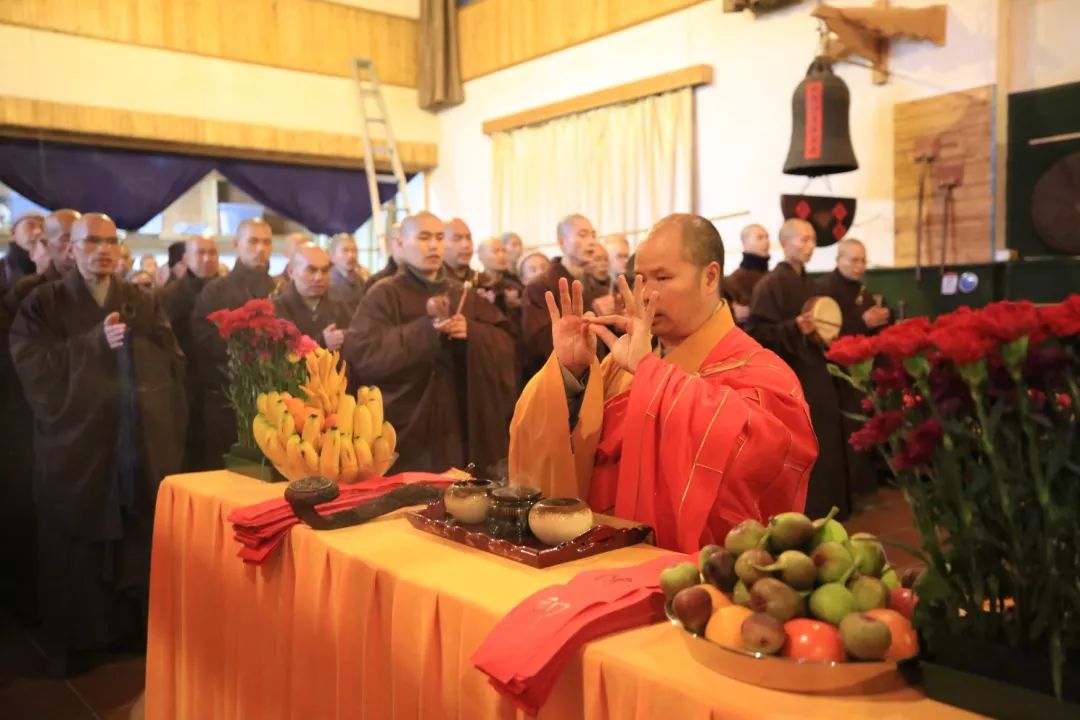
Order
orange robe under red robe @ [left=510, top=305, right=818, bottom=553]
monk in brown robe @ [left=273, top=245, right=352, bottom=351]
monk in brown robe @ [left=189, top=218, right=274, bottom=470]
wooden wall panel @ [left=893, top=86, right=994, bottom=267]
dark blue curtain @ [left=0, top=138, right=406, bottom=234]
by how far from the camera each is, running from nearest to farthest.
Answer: orange robe under red robe @ [left=510, top=305, right=818, bottom=553]
monk in brown robe @ [left=189, top=218, right=274, bottom=470]
monk in brown robe @ [left=273, top=245, right=352, bottom=351]
wooden wall panel @ [left=893, top=86, right=994, bottom=267]
dark blue curtain @ [left=0, top=138, right=406, bottom=234]

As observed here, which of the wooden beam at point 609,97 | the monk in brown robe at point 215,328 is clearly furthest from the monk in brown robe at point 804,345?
the monk in brown robe at point 215,328

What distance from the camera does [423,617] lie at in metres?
1.45

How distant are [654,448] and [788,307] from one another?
3.62 metres

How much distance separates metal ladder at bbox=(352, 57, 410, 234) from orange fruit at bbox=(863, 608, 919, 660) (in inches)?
295

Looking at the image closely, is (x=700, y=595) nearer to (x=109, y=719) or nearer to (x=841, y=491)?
(x=109, y=719)

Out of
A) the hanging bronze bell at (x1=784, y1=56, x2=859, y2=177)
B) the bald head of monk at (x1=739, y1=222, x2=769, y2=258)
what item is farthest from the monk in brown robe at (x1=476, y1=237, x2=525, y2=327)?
the hanging bronze bell at (x1=784, y1=56, x2=859, y2=177)

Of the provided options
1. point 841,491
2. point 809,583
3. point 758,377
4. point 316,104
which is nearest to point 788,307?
point 841,491

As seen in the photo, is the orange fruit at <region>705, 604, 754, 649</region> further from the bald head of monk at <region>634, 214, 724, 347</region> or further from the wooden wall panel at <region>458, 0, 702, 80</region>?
the wooden wall panel at <region>458, 0, 702, 80</region>

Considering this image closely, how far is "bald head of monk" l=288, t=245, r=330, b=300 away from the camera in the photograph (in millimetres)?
4691

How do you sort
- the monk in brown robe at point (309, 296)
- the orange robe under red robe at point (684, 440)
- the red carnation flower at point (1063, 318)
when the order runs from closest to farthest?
the red carnation flower at point (1063, 318), the orange robe under red robe at point (684, 440), the monk in brown robe at point (309, 296)

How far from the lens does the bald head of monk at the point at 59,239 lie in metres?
3.84

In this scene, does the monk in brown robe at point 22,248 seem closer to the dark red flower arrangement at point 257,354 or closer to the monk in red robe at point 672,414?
the dark red flower arrangement at point 257,354

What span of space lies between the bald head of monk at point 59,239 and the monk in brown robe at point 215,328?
79 centimetres

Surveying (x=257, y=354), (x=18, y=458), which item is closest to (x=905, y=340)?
(x=257, y=354)
